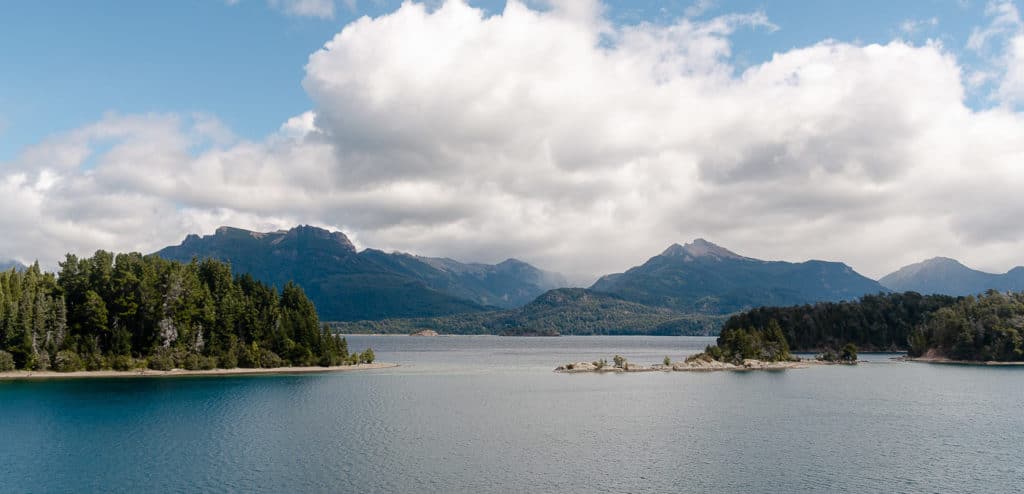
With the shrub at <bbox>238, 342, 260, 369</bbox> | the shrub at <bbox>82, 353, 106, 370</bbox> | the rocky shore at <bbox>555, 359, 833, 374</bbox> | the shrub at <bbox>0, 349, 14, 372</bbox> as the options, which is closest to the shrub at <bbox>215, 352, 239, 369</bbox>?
the shrub at <bbox>238, 342, 260, 369</bbox>

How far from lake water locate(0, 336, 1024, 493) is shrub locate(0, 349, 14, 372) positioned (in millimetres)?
14801

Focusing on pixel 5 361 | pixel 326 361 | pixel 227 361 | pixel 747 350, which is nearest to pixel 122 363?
pixel 5 361

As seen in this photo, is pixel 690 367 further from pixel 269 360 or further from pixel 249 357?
pixel 249 357

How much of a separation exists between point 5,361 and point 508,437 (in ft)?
372

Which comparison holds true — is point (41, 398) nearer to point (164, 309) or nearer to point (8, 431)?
point (8, 431)

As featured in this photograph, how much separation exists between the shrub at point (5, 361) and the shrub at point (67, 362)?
739 centimetres

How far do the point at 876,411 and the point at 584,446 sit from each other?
157 ft

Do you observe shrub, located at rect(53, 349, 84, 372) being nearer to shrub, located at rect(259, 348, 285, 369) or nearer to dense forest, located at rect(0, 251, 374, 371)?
dense forest, located at rect(0, 251, 374, 371)

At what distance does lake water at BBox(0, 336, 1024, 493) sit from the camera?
5319 centimetres

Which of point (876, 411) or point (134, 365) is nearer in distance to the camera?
point (876, 411)

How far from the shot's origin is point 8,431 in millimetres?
73688

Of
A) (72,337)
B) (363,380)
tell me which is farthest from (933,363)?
(72,337)

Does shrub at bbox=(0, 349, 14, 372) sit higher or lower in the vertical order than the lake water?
higher

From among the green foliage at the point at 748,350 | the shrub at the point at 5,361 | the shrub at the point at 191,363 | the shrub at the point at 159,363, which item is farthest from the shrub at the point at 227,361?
the green foliage at the point at 748,350
